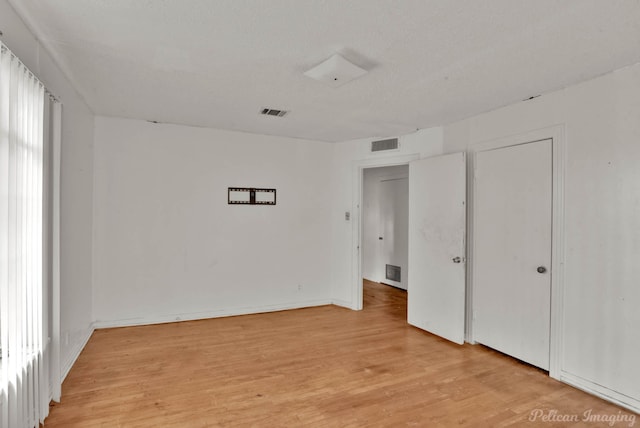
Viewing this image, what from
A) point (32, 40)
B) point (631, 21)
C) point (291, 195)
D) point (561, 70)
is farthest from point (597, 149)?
point (32, 40)

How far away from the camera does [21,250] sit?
1866 mm

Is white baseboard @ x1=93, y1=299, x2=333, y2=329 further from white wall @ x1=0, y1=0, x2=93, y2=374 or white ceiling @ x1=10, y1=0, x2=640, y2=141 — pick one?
white ceiling @ x1=10, y1=0, x2=640, y2=141

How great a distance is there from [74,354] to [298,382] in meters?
2.12

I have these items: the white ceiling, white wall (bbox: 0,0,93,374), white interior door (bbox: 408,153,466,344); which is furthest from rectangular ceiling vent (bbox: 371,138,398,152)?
white wall (bbox: 0,0,93,374)

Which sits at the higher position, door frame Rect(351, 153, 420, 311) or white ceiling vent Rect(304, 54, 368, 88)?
white ceiling vent Rect(304, 54, 368, 88)

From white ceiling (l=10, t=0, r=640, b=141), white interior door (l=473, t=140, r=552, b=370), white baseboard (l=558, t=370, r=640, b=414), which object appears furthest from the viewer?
white interior door (l=473, t=140, r=552, b=370)

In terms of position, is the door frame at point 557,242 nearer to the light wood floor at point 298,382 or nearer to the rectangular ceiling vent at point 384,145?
the light wood floor at point 298,382

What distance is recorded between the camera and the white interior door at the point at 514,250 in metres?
2.98

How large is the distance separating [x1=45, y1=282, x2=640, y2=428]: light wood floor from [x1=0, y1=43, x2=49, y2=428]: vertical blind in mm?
527

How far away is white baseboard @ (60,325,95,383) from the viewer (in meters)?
2.72

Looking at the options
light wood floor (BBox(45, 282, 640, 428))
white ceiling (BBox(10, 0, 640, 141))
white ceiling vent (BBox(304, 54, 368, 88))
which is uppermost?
white ceiling (BBox(10, 0, 640, 141))

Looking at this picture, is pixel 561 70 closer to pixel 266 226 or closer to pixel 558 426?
pixel 558 426

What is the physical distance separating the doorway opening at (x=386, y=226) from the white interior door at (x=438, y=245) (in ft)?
6.08

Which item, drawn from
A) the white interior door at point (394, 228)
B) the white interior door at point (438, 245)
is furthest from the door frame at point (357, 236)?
the white interior door at point (394, 228)
